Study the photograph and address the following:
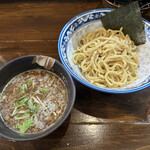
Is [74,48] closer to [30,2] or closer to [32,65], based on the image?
[32,65]

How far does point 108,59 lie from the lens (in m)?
1.49

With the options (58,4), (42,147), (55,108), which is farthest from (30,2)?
(42,147)

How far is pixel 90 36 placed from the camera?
169cm

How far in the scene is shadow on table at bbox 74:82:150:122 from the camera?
46.9 inches

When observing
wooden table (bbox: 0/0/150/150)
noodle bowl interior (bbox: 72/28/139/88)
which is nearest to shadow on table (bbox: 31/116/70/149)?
wooden table (bbox: 0/0/150/150)

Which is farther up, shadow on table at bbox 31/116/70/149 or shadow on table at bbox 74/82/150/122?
shadow on table at bbox 74/82/150/122

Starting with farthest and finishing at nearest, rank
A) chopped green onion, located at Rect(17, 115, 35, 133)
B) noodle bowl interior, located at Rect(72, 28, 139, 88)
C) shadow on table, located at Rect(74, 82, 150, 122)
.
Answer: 1. noodle bowl interior, located at Rect(72, 28, 139, 88)
2. shadow on table, located at Rect(74, 82, 150, 122)
3. chopped green onion, located at Rect(17, 115, 35, 133)

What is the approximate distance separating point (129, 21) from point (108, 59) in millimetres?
488

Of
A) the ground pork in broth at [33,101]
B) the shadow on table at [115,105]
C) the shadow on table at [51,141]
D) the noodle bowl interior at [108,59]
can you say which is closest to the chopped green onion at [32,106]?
the ground pork in broth at [33,101]

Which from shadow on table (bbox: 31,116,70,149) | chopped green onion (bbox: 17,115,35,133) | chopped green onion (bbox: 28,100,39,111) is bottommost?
shadow on table (bbox: 31,116,70,149)

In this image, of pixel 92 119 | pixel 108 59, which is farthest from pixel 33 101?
pixel 108 59

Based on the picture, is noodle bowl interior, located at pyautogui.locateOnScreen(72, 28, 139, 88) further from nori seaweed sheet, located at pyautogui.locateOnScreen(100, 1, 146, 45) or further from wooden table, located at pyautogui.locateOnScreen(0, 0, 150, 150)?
wooden table, located at pyautogui.locateOnScreen(0, 0, 150, 150)

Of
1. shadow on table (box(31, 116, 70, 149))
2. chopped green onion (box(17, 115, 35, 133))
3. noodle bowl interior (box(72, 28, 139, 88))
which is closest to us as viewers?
chopped green onion (box(17, 115, 35, 133))

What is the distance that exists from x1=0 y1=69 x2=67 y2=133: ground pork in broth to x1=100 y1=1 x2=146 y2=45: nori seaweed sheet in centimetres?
94
